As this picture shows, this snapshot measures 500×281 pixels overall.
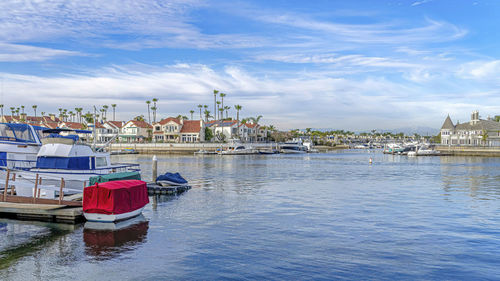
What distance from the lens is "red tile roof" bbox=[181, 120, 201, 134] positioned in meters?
139

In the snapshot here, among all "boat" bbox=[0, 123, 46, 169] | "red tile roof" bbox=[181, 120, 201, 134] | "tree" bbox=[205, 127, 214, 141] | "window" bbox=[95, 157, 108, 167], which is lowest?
"window" bbox=[95, 157, 108, 167]

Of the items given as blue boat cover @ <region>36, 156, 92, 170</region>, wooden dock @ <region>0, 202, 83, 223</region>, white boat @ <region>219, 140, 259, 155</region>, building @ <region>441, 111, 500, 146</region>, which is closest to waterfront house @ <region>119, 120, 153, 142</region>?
white boat @ <region>219, 140, 259, 155</region>

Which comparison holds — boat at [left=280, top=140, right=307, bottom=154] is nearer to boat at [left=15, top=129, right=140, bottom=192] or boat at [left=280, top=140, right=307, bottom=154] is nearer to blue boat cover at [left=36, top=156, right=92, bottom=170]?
boat at [left=15, top=129, right=140, bottom=192]

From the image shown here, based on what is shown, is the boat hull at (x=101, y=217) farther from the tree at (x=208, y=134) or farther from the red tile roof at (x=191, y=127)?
the tree at (x=208, y=134)

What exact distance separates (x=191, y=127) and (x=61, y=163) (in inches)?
4505

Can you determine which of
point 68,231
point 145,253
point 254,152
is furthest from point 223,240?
point 254,152

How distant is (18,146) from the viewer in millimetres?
28547

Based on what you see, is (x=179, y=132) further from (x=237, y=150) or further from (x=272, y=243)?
(x=272, y=243)

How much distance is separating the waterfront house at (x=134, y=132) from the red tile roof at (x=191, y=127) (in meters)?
14.4

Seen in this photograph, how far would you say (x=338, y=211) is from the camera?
26188mm

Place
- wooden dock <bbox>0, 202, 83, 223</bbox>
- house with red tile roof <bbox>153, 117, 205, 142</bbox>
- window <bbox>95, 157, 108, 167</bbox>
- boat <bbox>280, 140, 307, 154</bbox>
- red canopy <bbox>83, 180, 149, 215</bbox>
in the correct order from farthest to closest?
boat <bbox>280, 140, 307, 154</bbox>, house with red tile roof <bbox>153, 117, 205, 142</bbox>, window <bbox>95, 157, 108, 167</bbox>, wooden dock <bbox>0, 202, 83, 223</bbox>, red canopy <bbox>83, 180, 149, 215</bbox>

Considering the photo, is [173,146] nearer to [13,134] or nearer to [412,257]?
[13,134]

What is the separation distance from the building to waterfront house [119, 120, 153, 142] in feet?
378

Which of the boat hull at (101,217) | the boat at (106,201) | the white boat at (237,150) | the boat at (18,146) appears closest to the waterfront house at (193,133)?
the white boat at (237,150)
